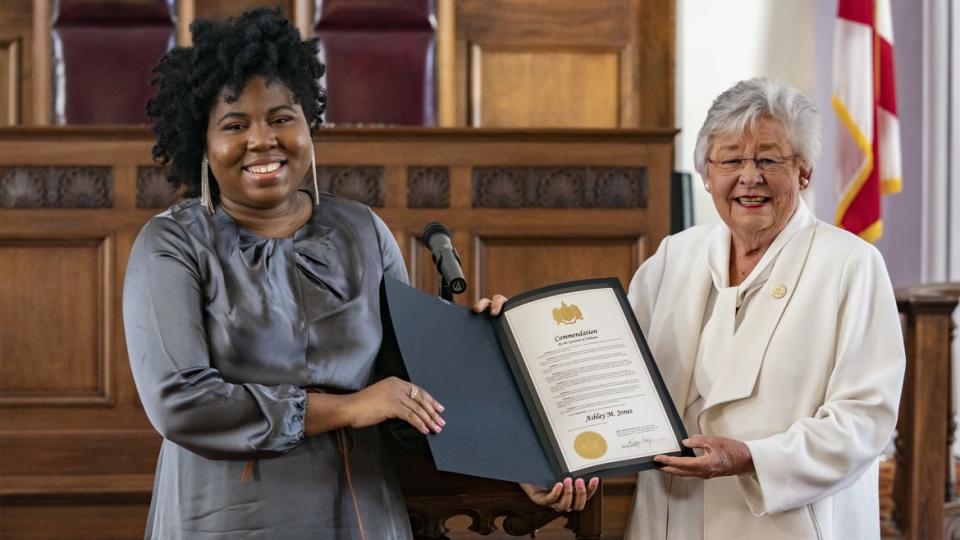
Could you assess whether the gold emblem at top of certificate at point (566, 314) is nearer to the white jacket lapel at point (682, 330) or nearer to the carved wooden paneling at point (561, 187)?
the white jacket lapel at point (682, 330)

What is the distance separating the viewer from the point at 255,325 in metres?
1.67

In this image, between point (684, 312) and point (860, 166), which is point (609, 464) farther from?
point (860, 166)

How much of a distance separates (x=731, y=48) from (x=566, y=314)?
4.23m

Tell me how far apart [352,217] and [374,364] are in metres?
0.26

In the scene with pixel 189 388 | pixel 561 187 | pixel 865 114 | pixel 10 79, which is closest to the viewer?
pixel 189 388

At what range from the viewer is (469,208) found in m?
4.02

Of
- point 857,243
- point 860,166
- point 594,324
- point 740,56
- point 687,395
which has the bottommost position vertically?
point 687,395

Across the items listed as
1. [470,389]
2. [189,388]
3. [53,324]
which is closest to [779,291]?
[470,389]

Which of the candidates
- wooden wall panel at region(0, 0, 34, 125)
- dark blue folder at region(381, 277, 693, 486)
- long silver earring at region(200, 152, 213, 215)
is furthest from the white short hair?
wooden wall panel at region(0, 0, 34, 125)

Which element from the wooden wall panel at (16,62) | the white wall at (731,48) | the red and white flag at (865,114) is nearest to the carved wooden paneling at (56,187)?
the wooden wall panel at (16,62)

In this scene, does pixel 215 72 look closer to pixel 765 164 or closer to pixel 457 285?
pixel 457 285

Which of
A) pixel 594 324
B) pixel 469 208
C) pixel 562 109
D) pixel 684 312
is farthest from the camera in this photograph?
pixel 562 109

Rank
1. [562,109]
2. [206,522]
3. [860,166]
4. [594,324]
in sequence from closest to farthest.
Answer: [206,522] < [594,324] < [860,166] < [562,109]

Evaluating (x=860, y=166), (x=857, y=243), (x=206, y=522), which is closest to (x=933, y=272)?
(x=860, y=166)
